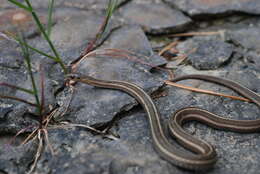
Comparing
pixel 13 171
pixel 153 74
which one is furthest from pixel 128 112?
pixel 13 171

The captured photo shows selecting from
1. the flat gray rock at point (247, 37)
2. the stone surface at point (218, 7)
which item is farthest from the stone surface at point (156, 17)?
the flat gray rock at point (247, 37)

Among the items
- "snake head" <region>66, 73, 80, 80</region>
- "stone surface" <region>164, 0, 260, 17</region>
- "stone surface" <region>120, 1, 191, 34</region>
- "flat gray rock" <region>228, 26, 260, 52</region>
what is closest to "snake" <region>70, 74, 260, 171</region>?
"snake head" <region>66, 73, 80, 80</region>

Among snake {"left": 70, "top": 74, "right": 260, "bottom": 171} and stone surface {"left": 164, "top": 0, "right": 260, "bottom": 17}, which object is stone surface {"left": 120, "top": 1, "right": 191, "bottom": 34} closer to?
stone surface {"left": 164, "top": 0, "right": 260, "bottom": 17}

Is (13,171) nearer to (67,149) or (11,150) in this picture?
(11,150)

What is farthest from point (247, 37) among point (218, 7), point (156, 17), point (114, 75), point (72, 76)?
point (72, 76)

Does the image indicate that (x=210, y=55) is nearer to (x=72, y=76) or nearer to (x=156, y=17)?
(x=156, y=17)

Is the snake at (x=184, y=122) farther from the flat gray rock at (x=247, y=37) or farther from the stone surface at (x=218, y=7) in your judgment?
the stone surface at (x=218, y=7)
